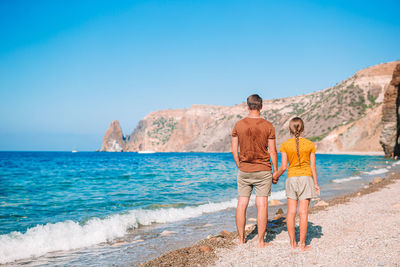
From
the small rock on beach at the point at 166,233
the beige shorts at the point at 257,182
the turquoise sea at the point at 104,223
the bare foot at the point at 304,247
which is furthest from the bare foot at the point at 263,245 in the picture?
the small rock on beach at the point at 166,233

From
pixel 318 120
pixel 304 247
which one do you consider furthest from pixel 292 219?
pixel 318 120

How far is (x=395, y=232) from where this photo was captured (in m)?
5.47

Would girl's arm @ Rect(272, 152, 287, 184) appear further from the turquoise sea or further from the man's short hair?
the turquoise sea

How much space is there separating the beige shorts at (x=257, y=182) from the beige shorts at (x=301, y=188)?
37 centimetres

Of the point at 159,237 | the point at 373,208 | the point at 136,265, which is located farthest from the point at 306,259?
the point at 373,208

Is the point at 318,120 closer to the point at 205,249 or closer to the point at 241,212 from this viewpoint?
the point at 241,212

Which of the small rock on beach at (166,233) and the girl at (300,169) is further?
the small rock on beach at (166,233)

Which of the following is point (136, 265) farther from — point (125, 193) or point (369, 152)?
point (369, 152)

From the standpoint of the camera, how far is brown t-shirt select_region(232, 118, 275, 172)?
5.08 m

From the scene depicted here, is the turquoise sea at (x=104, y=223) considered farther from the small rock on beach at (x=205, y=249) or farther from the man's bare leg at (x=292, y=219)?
the man's bare leg at (x=292, y=219)

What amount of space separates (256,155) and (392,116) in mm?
44979

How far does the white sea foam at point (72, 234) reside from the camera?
21.0 feet

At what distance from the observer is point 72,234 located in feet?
24.4

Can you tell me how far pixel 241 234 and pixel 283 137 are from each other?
105407 millimetres
